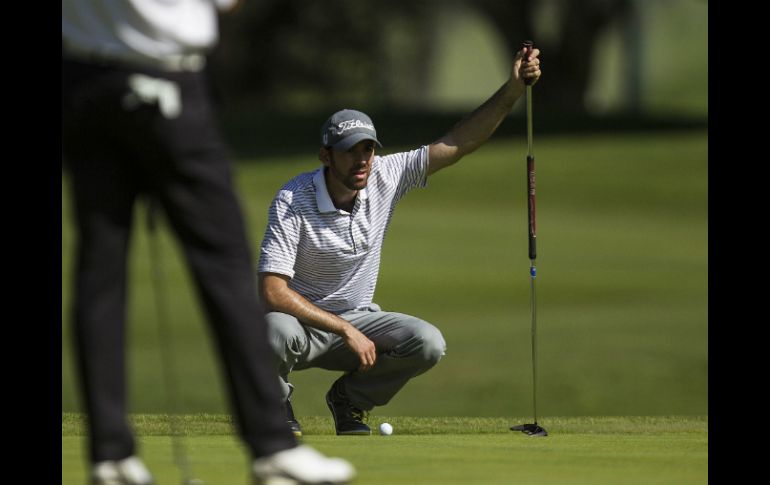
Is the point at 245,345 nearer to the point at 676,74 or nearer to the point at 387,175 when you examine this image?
the point at 387,175

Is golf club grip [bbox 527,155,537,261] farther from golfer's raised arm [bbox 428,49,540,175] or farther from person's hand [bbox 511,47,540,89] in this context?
person's hand [bbox 511,47,540,89]

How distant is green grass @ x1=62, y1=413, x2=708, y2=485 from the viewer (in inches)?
181

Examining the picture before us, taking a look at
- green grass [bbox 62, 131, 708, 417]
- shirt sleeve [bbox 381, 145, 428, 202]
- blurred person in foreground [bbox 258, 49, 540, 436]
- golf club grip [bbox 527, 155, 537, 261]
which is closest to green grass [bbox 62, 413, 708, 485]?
blurred person in foreground [bbox 258, 49, 540, 436]

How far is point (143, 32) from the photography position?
4.07m

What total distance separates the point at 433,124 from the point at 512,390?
17.6m

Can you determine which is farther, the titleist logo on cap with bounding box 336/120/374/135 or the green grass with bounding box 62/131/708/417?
the green grass with bounding box 62/131/708/417

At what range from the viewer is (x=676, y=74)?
55.5 m

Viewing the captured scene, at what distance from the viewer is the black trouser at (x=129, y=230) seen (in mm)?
4086

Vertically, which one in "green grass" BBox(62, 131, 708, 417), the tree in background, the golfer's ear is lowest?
"green grass" BBox(62, 131, 708, 417)

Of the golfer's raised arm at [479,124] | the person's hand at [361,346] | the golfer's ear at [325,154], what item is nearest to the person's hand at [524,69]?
the golfer's raised arm at [479,124]

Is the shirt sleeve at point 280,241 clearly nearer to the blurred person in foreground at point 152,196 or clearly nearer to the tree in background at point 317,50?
the blurred person in foreground at point 152,196

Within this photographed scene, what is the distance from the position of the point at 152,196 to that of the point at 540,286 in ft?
50.8

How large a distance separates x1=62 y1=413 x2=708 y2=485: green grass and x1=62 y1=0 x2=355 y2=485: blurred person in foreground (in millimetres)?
379
